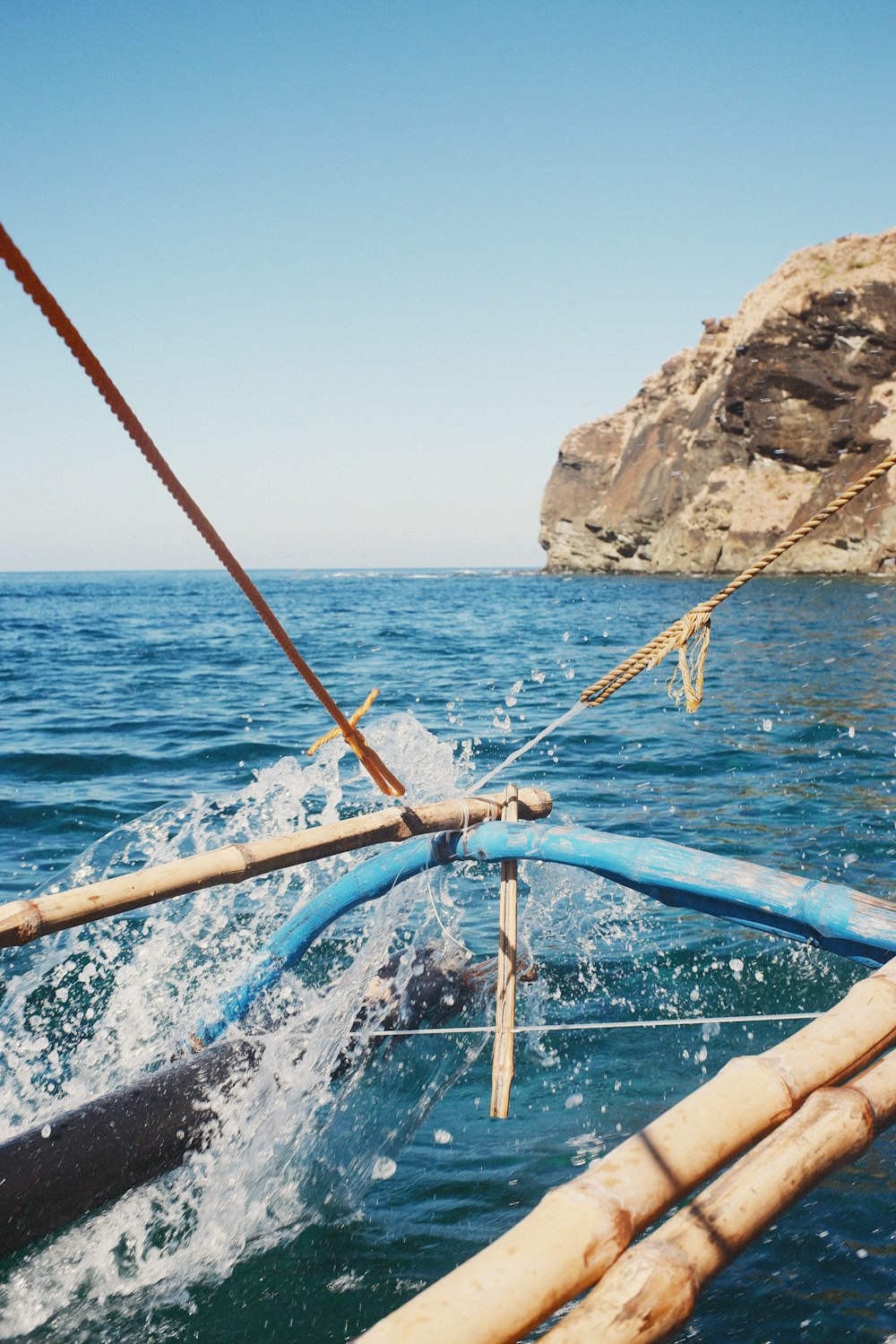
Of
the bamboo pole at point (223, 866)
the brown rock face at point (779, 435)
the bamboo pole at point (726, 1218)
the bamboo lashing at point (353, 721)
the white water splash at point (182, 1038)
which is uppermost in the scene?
the brown rock face at point (779, 435)

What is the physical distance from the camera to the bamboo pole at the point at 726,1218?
1.51 m

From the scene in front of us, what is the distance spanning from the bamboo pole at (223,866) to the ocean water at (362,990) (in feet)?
1.90

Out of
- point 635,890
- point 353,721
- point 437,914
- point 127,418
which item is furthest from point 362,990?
point 127,418

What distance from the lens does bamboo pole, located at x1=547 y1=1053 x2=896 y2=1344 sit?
1.51 meters

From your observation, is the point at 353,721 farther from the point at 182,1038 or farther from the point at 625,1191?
the point at 625,1191

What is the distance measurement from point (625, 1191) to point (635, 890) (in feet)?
6.76

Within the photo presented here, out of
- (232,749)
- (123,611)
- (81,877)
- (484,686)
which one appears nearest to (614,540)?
(123,611)

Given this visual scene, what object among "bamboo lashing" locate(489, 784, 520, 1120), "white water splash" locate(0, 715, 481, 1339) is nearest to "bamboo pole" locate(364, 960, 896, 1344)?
"bamboo lashing" locate(489, 784, 520, 1120)

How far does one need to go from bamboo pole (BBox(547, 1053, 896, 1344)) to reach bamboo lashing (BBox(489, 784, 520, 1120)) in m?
1.75

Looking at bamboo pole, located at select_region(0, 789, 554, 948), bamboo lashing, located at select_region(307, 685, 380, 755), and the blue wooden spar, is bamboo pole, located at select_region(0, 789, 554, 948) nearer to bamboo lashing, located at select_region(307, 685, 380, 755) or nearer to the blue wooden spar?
the blue wooden spar

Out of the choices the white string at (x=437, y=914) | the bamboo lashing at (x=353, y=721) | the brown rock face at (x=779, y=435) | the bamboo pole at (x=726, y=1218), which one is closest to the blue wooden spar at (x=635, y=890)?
the white string at (x=437, y=914)

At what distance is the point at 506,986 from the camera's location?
389cm

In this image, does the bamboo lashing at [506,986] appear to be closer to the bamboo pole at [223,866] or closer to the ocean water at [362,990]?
the bamboo pole at [223,866]

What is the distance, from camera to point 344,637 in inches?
1062
